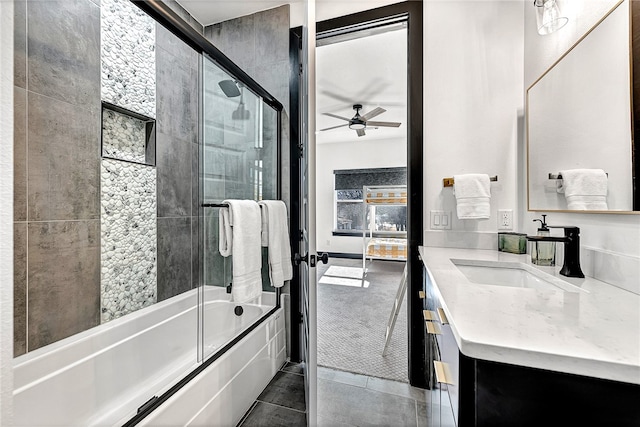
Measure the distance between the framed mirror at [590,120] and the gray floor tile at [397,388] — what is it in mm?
1279

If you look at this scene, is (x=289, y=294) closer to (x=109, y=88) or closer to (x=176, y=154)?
(x=176, y=154)

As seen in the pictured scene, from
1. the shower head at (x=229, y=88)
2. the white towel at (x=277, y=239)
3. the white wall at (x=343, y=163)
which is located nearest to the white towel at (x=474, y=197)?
the white towel at (x=277, y=239)

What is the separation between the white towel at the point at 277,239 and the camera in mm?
1744

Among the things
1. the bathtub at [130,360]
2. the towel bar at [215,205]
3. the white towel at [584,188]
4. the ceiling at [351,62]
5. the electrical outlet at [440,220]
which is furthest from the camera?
the ceiling at [351,62]

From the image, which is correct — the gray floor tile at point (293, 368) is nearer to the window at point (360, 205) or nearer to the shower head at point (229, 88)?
the shower head at point (229, 88)

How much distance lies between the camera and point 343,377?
1842mm

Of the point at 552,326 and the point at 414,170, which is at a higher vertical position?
the point at 414,170

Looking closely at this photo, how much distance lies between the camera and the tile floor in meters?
1.45

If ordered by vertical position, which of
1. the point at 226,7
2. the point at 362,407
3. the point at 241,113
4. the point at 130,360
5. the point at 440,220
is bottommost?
the point at 362,407

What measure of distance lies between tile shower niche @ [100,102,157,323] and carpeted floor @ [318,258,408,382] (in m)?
1.38

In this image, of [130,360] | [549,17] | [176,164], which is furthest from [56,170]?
[549,17]

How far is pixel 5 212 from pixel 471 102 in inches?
78.5

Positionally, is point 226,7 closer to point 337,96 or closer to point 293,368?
point 337,96

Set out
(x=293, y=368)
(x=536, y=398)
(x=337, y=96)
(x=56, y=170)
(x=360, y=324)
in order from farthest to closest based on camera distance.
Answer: (x=337, y=96), (x=360, y=324), (x=293, y=368), (x=56, y=170), (x=536, y=398)
